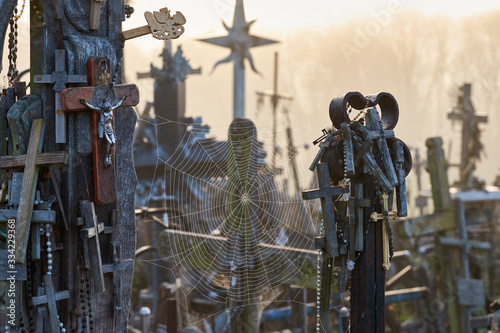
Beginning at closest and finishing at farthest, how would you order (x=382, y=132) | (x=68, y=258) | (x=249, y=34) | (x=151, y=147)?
(x=68, y=258) → (x=382, y=132) → (x=151, y=147) → (x=249, y=34)

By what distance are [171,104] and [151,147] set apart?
87cm

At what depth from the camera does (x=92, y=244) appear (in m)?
4.95

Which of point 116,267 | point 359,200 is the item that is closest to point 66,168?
point 116,267

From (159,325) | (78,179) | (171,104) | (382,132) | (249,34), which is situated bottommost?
(159,325)

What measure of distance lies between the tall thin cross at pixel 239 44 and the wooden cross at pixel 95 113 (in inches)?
365

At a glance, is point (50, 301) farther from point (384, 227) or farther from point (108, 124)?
point (384, 227)

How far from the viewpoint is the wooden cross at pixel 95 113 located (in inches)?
189

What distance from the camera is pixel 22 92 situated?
16.8 ft

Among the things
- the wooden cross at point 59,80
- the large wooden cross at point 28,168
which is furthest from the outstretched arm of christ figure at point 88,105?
the large wooden cross at point 28,168

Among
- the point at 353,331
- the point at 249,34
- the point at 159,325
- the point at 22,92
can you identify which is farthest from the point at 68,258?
the point at 249,34

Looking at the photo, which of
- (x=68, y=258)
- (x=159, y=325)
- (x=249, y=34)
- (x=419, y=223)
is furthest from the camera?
(x=249, y=34)

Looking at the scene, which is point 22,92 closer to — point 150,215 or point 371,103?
point 371,103

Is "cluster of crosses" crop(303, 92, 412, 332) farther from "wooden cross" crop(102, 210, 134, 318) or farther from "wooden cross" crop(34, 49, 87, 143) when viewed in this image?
"wooden cross" crop(34, 49, 87, 143)

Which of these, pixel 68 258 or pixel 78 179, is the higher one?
pixel 78 179
